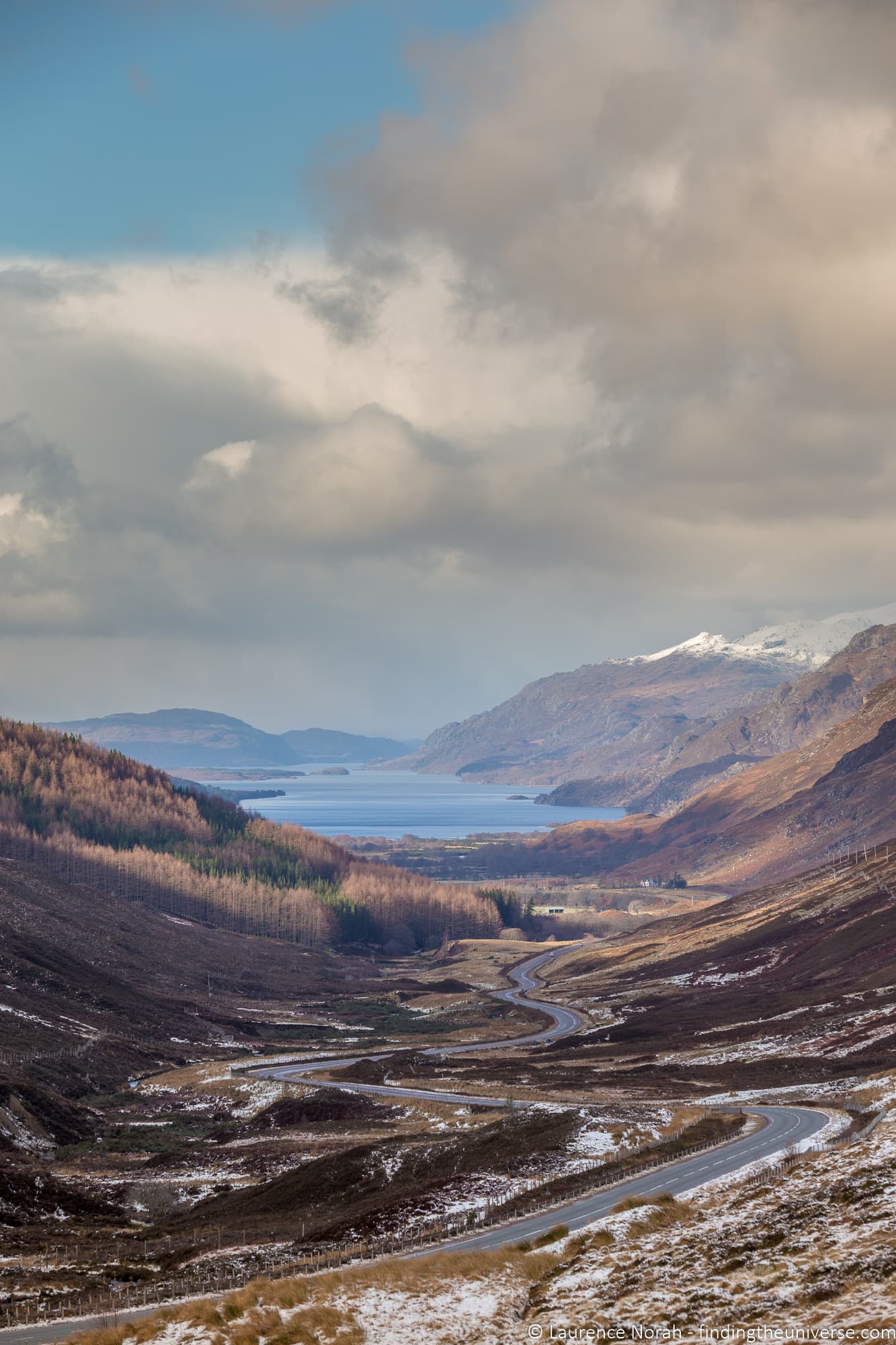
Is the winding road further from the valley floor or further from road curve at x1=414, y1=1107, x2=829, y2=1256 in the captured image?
the valley floor

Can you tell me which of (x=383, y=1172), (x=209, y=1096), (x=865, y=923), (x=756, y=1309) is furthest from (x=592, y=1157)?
(x=865, y=923)

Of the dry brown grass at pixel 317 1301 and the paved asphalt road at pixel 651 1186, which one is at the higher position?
the dry brown grass at pixel 317 1301

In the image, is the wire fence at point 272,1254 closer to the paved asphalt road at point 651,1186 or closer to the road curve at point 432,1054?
the paved asphalt road at point 651,1186

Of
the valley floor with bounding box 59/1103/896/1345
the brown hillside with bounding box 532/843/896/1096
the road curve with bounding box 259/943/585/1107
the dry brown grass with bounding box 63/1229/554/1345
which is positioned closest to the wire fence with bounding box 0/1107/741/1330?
the dry brown grass with bounding box 63/1229/554/1345

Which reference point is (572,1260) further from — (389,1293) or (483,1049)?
(483,1049)

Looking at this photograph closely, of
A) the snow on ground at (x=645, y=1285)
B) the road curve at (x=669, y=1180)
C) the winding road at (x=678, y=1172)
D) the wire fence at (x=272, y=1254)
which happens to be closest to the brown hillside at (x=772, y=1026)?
the winding road at (x=678, y=1172)

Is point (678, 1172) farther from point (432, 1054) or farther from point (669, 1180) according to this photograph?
point (432, 1054)

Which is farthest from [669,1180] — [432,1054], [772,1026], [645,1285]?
[432,1054]

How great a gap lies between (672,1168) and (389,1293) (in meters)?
28.7

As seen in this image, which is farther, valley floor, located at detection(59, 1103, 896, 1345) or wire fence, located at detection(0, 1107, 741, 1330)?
wire fence, located at detection(0, 1107, 741, 1330)

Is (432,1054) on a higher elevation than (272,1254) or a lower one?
lower

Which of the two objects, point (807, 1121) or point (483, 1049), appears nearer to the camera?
point (807, 1121)

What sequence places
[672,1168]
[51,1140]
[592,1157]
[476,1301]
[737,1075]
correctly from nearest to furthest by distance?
[476,1301]
[672,1168]
[592,1157]
[51,1140]
[737,1075]

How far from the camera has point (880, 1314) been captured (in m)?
25.0
